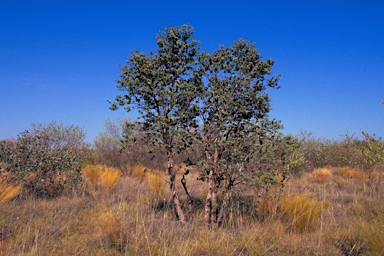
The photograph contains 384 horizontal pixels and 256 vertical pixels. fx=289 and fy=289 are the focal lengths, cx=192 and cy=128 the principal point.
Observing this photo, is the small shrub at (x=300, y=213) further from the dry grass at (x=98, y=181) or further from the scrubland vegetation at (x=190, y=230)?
the dry grass at (x=98, y=181)

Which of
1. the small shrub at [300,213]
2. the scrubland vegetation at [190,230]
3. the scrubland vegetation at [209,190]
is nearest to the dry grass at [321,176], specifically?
the scrubland vegetation at [190,230]

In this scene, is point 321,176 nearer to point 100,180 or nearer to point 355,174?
point 355,174

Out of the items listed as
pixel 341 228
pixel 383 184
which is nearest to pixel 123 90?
pixel 341 228

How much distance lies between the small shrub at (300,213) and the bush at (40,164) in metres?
6.01

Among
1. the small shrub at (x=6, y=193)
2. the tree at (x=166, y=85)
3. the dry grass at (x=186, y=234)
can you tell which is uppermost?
the tree at (x=166, y=85)

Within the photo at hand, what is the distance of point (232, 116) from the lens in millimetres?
5398

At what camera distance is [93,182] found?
10.0 m

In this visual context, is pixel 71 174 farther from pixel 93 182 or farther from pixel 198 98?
pixel 198 98

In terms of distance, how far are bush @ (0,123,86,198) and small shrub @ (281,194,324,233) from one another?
6.01 metres

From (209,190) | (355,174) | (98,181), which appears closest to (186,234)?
(209,190)

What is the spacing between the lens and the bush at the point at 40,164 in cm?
795

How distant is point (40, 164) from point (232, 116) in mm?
5798

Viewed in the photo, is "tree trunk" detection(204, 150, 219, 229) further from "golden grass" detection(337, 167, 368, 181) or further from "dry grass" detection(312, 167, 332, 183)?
"golden grass" detection(337, 167, 368, 181)

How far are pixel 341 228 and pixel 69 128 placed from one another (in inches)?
535
